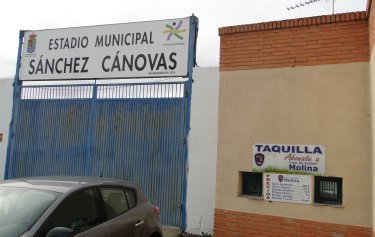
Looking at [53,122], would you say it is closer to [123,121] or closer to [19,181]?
[123,121]

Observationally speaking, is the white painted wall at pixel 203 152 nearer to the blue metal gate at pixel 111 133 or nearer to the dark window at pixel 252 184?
the blue metal gate at pixel 111 133

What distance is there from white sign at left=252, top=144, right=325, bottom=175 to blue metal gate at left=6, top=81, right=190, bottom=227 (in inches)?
77.1

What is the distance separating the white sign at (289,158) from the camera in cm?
637

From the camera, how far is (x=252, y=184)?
275 inches

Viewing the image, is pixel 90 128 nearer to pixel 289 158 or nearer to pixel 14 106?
Answer: pixel 14 106

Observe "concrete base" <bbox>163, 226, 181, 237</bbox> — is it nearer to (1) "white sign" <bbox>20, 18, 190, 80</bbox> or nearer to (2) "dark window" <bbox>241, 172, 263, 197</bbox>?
(2) "dark window" <bbox>241, 172, 263, 197</bbox>

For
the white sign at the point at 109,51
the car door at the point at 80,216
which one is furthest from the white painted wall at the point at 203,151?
the car door at the point at 80,216

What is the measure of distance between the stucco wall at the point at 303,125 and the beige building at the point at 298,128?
0.6 inches

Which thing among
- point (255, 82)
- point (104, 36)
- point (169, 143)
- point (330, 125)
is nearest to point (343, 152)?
point (330, 125)

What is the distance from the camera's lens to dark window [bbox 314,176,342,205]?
20.7 ft

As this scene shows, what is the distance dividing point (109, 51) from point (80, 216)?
565cm

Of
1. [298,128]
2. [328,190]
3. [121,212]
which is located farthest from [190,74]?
[121,212]

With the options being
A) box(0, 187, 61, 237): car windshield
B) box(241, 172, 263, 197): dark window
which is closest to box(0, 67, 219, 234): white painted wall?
box(241, 172, 263, 197): dark window

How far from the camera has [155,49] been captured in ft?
28.8
